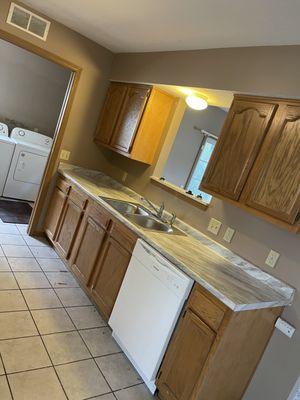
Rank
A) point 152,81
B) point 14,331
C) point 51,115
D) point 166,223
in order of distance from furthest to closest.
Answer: point 51,115 < point 152,81 < point 166,223 < point 14,331

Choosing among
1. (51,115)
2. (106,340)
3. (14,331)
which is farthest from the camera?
(51,115)

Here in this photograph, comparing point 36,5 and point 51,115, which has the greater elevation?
point 36,5

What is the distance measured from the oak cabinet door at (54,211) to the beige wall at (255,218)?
1222 millimetres

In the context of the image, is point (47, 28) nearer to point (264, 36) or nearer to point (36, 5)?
point (36, 5)

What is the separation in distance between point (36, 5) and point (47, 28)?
254mm

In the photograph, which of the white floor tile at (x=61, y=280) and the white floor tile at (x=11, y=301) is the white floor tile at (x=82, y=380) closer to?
the white floor tile at (x=11, y=301)

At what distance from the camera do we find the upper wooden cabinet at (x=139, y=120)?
3.04 metres

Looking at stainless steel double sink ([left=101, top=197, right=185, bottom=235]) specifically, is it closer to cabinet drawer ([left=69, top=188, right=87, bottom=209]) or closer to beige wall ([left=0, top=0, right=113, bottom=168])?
cabinet drawer ([left=69, top=188, right=87, bottom=209])

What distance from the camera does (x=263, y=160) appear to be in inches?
76.0

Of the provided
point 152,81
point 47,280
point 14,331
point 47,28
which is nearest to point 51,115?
point 47,28

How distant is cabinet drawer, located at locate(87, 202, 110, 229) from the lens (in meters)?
2.63

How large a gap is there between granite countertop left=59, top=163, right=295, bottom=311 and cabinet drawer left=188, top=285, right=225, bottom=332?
2.2 inches

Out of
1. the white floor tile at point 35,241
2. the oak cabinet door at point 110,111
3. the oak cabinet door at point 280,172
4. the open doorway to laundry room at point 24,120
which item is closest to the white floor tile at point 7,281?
the white floor tile at point 35,241

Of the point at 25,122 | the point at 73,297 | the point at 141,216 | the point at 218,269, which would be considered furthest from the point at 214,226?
the point at 25,122
